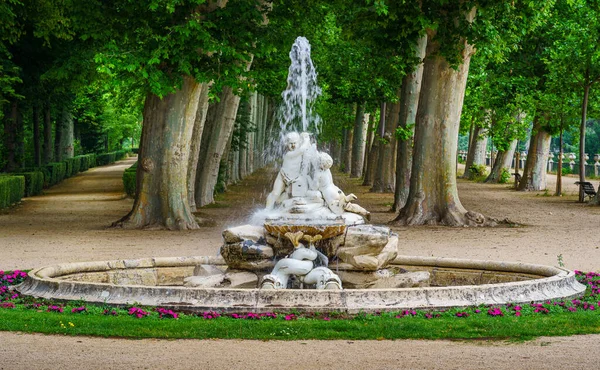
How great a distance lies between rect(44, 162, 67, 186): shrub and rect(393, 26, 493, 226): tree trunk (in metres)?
20.8

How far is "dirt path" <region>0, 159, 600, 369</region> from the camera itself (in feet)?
28.1

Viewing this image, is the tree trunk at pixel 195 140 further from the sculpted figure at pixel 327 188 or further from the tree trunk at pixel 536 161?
the tree trunk at pixel 536 161

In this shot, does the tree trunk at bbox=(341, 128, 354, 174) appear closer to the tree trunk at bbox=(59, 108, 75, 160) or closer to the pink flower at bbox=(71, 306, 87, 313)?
the tree trunk at bbox=(59, 108, 75, 160)

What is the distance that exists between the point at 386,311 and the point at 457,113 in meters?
14.7

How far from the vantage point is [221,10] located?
2273 cm

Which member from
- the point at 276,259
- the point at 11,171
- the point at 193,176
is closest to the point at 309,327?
the point at 276,259

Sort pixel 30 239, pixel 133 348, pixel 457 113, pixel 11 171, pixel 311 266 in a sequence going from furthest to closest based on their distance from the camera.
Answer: pixel 11 171 < pixel 457 113 < pixel 30 239 < pixel 311 266 < pixel 133 348

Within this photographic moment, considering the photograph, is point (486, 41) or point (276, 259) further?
point (486, 41)

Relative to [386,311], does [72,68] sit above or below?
above

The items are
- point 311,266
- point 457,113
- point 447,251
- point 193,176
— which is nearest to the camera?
point 311,266

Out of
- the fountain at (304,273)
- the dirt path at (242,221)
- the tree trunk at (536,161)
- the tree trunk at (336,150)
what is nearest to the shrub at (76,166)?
the dirt path at (242,221)

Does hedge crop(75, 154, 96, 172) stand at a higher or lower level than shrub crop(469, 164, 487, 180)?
lower

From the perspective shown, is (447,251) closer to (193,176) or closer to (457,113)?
(457,113)

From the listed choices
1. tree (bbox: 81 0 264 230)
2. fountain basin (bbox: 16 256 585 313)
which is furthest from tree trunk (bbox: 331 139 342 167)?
fountain basin (bbox: 16 256 585 313)
